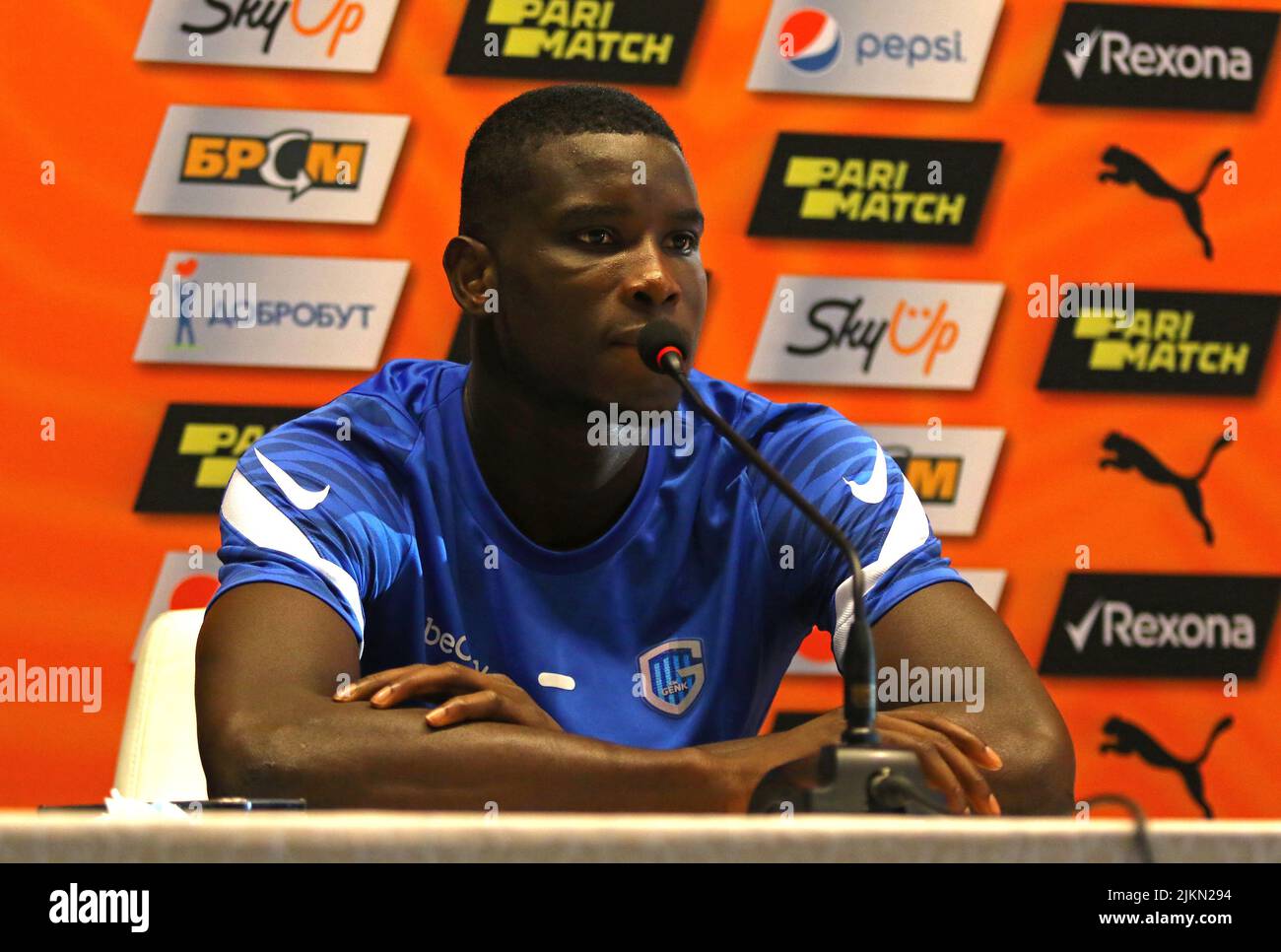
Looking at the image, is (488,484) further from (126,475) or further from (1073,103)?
(1073,103)

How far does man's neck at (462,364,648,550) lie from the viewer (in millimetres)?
1558

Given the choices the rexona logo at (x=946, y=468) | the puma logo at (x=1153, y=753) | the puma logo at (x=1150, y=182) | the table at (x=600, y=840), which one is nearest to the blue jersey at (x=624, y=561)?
the table at (x=600, y=840)

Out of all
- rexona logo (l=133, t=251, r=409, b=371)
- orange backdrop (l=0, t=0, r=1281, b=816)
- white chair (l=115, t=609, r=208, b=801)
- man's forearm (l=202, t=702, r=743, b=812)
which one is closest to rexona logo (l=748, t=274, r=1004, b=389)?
orange backdrop (l=0, t=0, r=1281, b=816)

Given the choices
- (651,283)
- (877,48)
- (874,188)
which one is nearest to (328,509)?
(651,283)

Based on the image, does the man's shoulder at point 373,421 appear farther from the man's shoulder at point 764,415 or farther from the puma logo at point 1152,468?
the puma logo at point 1152,468

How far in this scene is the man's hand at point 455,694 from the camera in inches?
44.5

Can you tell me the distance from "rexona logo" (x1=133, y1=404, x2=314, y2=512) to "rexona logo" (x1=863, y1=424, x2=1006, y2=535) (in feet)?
3.97

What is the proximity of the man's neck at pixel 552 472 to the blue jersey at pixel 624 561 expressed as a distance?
3 cm

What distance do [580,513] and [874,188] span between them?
5.03 feet

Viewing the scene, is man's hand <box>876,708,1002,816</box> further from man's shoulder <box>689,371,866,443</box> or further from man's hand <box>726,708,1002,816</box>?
man's shoulder <box>689,371,866,443</box>

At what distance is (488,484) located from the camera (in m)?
1.57

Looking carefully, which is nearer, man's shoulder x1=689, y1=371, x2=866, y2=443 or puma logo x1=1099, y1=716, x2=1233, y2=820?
man's shoulder x1=689, y1=371, x2=866, y2=443

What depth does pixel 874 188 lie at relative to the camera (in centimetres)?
287
